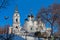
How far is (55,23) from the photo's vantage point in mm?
37781

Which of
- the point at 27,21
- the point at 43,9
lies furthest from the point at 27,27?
the point at 43,9

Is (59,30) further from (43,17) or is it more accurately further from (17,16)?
(17,16)

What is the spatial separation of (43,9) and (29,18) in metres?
32.2

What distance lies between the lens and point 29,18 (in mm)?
71188

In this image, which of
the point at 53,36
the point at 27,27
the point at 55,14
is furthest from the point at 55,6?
the point at 27,27

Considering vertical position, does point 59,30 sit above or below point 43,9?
below

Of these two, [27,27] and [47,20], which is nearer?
[47,20]

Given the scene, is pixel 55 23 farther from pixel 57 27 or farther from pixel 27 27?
pixel 27 27

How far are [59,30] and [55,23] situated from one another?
175cm

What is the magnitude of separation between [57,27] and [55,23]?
2.73ft

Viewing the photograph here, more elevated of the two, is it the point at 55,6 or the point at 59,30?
the point at 55,6

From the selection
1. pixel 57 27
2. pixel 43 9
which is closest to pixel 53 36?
pixel 57 27

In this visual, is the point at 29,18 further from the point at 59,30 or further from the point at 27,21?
the point at 59,30

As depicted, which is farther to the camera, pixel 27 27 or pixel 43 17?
pixel 27 27
